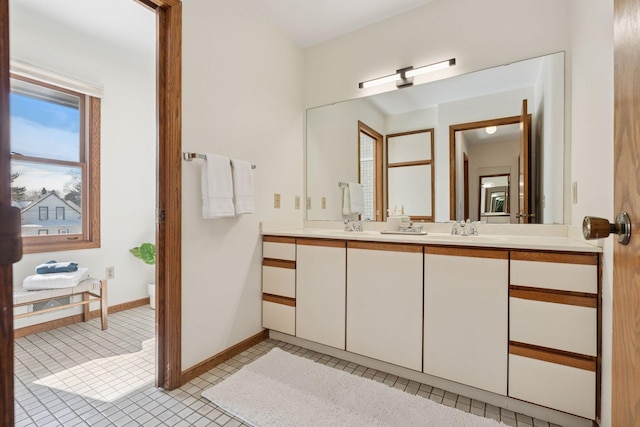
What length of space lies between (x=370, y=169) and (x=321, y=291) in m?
1.10

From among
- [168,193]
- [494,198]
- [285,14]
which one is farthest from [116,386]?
[285,14]

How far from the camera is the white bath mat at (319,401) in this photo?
56.6 inches

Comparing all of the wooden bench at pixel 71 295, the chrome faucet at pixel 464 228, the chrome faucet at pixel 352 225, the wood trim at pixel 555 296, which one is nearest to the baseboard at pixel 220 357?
the chrome faucet at pixel 352 225

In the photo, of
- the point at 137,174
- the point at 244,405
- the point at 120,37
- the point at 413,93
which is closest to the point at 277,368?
the point at 244,405

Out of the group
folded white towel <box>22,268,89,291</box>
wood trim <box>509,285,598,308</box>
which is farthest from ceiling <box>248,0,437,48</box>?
folded white towel <box>22,268,89,291</box>

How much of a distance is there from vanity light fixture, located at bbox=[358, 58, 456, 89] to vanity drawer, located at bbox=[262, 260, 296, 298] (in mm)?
1621

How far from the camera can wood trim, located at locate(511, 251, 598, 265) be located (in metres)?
1.31

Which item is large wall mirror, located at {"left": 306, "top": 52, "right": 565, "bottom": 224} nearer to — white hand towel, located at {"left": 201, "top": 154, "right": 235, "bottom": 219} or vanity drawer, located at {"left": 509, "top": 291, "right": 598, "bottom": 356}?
vanity drawer, located at {"left": 509, "top": 291, "right": 598, "bottom": 356}

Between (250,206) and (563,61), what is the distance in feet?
7.14

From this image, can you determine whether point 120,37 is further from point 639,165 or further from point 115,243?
point 639,165

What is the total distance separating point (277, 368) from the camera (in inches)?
75.2

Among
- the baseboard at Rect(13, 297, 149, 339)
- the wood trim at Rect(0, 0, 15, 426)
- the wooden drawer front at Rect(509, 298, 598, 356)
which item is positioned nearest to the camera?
the wood trim at Rect(0, 0, 15, 426)

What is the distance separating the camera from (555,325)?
4.46 feet

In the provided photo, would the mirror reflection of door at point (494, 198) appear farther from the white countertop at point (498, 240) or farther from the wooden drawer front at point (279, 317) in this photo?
the wooden drawer front at point (279, 317)
